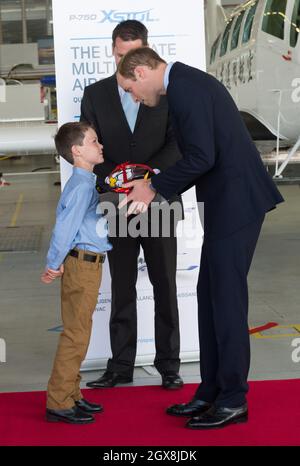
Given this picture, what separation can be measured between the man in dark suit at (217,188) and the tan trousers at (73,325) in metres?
0.43

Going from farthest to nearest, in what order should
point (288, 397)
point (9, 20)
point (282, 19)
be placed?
point (9, 20)
point (282, 19)
point (288, 397)

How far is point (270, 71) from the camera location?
9.71 m

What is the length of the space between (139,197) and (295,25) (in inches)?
243

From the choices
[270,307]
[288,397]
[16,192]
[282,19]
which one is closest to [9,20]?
[16,192]

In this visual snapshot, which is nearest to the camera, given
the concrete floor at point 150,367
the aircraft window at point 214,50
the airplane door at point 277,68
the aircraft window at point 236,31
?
the concrete floor at point 150,367

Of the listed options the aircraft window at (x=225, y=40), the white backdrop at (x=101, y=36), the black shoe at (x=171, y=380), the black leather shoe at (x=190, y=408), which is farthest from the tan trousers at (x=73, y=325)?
the aircraft window at (x=225, y=40)

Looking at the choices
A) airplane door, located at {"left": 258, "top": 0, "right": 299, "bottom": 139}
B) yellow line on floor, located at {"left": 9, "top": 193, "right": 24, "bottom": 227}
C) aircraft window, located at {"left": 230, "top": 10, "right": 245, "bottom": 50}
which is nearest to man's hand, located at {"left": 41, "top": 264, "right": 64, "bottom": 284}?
airplane door, located at {"left": 258, "top": 0, "right": 299, "bottom": 139}

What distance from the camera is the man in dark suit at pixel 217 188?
12.7ft

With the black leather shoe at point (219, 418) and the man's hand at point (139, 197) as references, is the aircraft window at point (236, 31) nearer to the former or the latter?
the man's hand at point (139, 197)

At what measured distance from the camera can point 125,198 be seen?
4.04m

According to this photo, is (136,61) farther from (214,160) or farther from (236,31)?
(236,31)

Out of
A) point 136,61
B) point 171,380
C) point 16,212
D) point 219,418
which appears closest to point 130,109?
point 136,61

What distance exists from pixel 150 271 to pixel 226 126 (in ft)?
4.15

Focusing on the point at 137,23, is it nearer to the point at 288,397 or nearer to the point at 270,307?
the point at 288,397
